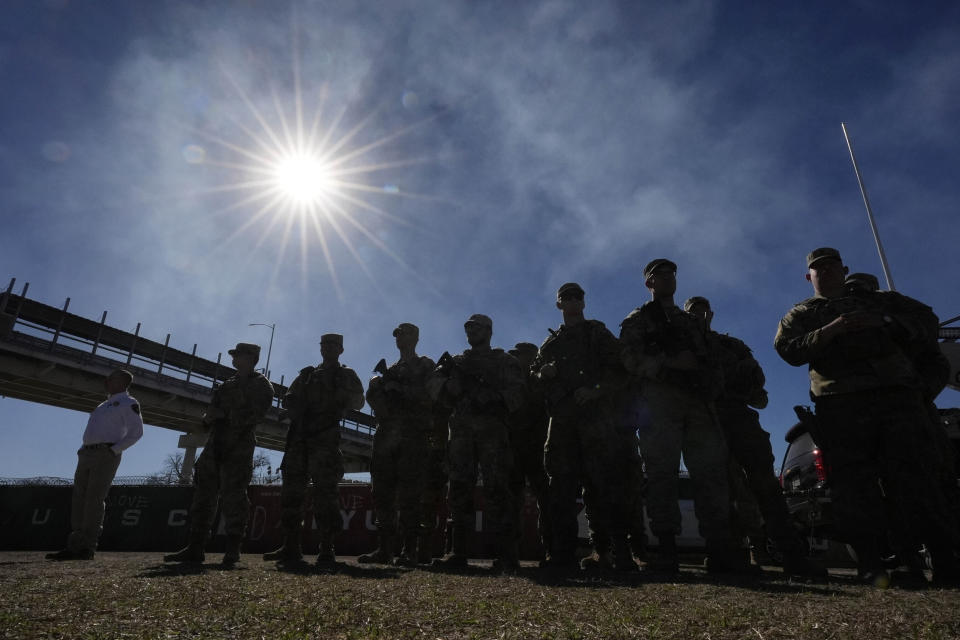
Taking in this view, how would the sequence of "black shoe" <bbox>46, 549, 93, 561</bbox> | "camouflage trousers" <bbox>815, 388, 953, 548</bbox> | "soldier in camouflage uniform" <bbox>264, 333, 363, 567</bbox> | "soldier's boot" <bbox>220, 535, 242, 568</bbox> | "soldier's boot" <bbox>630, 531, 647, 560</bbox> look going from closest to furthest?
"camouflage trousers" <bbox>815, 388, 953, 548</bbox>
"soldier's boot" <bbox>220, 535, 242, 568</bbox>
"soldier's boot" <bbox>630, 531, 647, 560</bbox>
"black shoe" <bbox>46, 549, 93, 561</bbox>
"soldier in camouflage uniform" <bbox>264, 333, 363, 567</bbox>

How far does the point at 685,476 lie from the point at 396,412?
5701 mm

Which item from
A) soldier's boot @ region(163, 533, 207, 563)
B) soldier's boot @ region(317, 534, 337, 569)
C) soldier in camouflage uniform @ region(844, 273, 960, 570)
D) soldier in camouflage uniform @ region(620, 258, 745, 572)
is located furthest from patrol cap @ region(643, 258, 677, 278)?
soldier's boot @ region(163, 533, 207, 563)

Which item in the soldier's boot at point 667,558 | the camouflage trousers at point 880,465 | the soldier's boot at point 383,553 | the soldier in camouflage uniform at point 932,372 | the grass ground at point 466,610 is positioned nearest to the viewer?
the grass ground at point 466,610

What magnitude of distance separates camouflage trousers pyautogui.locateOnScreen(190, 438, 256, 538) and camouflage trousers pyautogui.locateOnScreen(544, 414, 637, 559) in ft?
9.72

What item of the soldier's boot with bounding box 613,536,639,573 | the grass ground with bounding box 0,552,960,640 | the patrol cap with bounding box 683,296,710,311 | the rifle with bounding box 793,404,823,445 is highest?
the patrol cap with bounding box 683,296,710,311

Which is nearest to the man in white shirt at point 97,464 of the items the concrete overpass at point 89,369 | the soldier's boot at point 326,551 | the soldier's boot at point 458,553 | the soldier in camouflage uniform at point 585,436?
the soldier's boot at point 326,551

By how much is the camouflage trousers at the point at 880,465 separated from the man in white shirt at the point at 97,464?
5.97 meters

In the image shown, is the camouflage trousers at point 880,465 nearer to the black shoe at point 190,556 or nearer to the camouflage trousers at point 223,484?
the camouflage trousers at point 223,484

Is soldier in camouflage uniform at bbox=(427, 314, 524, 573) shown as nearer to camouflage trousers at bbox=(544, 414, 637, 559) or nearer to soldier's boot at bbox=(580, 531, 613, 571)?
camouflage trousers at bbox=(544, 414, 637, 559)

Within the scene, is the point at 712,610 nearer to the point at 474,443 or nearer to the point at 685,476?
the point at 474,443

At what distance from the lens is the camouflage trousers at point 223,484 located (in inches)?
198

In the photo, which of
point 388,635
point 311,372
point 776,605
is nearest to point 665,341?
point 776,605

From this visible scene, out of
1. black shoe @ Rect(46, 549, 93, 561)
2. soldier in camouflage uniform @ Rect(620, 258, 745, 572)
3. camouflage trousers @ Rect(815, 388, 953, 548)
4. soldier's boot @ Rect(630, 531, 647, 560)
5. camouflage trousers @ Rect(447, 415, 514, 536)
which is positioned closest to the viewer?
camouflage trousers @ Rect(815, 388, 953, 548)

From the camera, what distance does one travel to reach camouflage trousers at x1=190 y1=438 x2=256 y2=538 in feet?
16.5
